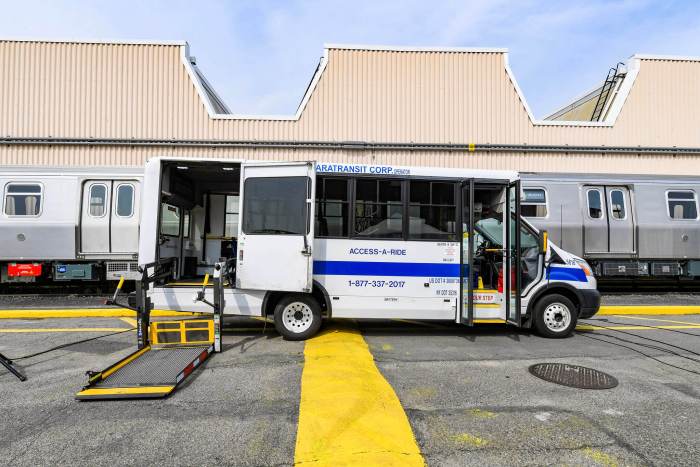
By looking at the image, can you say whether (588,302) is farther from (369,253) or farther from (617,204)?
(617,204)

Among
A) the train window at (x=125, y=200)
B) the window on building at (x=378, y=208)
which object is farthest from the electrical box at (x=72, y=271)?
the window on building at (x=378, y=208)

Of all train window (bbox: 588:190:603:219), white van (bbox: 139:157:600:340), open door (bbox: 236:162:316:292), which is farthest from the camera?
train window (bbox: 588:190:603:219)

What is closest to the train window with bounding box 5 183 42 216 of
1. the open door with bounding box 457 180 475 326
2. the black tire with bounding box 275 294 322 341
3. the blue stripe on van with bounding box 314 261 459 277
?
the black tire with bounding box 275 294 322 341

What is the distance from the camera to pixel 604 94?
54.0 feet

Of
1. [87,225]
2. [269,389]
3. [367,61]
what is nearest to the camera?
[269,389]

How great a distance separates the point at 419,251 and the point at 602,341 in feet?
10.9

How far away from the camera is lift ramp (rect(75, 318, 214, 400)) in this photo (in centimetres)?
393

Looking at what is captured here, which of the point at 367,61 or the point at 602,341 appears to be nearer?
the point at 602,341

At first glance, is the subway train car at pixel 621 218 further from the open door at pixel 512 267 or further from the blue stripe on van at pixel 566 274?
the open door at pixel 512 267

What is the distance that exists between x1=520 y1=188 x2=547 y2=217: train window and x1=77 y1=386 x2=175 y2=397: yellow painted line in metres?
10.4

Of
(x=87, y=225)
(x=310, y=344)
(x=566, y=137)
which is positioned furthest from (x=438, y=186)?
(x=566, y=137)

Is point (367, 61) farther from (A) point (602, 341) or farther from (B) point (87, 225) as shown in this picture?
(A) point (602, 341)

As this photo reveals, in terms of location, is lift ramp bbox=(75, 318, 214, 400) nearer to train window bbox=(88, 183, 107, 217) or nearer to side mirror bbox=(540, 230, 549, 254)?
side mirror bbox=(540, 230, 549, 254)

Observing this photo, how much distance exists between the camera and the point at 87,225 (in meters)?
10.6
